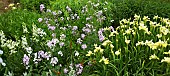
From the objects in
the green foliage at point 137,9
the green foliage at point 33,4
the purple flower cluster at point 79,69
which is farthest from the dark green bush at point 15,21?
the green foliage at point 137,9

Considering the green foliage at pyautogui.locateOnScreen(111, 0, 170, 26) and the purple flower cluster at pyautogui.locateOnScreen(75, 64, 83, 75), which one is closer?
the purple flower cluster at pyautogui.locateOnScreen(75, 64, 83, 75)

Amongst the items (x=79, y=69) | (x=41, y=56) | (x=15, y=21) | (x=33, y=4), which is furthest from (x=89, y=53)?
(x=33, y=4)

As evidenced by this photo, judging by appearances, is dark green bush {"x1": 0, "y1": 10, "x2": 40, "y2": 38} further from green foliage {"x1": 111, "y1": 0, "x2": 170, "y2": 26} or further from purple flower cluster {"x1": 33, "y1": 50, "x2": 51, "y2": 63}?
green foliage {"x1": 111, "y1": 0, "x2": 170, "y2": 26}

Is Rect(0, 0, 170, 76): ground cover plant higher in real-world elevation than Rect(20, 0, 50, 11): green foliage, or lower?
lower

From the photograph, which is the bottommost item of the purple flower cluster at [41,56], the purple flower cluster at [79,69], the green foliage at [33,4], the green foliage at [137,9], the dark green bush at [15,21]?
the purple flower cluster at [79,69]

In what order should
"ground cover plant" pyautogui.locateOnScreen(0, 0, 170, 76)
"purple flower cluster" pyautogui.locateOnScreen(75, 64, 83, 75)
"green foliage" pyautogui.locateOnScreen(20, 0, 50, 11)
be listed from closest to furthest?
"purple flower cluster" pyautogui.locateOnScreen(75, 64, 83, 75) → "ground cover plant" pyautogui.locateOnScreen(0, 0, 170, 76) → "green foliage" pyautogui.locateOnScreen(20, 0, 50, 11)

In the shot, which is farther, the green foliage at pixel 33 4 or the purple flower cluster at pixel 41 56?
the green foliage at pixel 33 4

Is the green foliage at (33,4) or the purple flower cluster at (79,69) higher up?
the green foliage at (33,4)

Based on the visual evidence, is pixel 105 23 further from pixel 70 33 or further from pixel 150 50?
pixel 150 50

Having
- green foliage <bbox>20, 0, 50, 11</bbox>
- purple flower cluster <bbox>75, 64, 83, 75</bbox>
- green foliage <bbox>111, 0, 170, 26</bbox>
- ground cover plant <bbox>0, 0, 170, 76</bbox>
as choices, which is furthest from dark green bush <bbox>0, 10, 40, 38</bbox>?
green foliage <bbox>111, 0, 170, 26</bbox>

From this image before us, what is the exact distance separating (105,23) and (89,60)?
262 centimetres

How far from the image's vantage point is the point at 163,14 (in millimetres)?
7676

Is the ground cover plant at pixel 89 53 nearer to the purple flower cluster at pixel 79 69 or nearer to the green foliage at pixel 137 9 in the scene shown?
the purple flower cluster at pixel 79 69

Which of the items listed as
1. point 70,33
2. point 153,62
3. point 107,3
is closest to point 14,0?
point 107,3
